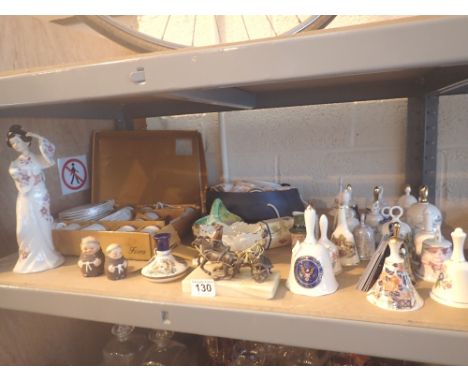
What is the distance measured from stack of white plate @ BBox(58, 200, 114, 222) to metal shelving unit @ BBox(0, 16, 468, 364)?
0.55 feet

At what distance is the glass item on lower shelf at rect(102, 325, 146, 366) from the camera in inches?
34.7

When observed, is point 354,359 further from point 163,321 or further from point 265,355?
point 163,321

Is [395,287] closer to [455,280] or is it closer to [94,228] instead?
[455,280]

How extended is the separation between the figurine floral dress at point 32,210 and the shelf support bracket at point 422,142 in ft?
2.66

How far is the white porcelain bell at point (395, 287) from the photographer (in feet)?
1.60

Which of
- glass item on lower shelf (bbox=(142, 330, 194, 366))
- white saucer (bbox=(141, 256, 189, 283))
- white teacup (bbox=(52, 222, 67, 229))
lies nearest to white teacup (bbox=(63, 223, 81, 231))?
white teacup (bbox=(52, 222, 67, 229))

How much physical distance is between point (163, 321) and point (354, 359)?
1.43 ft

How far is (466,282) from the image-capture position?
48cm

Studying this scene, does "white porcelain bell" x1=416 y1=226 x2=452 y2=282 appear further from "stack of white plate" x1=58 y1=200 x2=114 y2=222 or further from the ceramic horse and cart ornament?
"stack of white plate" x1=58 y1=200 x2=114 y2=222

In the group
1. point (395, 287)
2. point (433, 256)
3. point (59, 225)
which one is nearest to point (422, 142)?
point (433, 256)

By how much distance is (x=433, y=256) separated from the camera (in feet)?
1.85

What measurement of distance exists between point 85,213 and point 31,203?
0.56ft

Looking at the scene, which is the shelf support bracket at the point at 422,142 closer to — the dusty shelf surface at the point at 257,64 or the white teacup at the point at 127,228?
the dusty shelf surface at the point at 257,64

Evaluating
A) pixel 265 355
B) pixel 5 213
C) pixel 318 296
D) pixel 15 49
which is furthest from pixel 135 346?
pixel 15 49
